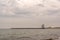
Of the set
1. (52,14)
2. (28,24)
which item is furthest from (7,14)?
(52,14)

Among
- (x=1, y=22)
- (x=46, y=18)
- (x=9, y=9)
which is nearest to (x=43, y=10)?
(x=46, y=18)

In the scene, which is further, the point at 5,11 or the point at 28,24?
the point at 28,24

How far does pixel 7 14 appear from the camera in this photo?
3.13m

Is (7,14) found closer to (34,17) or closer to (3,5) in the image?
(3,5)

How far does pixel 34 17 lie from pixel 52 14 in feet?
1.44

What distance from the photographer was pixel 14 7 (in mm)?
3113

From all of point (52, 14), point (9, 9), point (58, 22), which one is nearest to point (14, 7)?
point (9, 9)

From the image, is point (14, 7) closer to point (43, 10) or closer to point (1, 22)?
point (1, 22)

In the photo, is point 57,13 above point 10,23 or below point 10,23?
above

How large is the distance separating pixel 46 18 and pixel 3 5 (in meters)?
1.06

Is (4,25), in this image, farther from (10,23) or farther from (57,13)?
(57,13)

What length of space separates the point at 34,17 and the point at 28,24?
23 cm

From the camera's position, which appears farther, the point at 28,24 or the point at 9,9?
the point at 28,24

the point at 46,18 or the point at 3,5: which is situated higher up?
the point at 3,5
